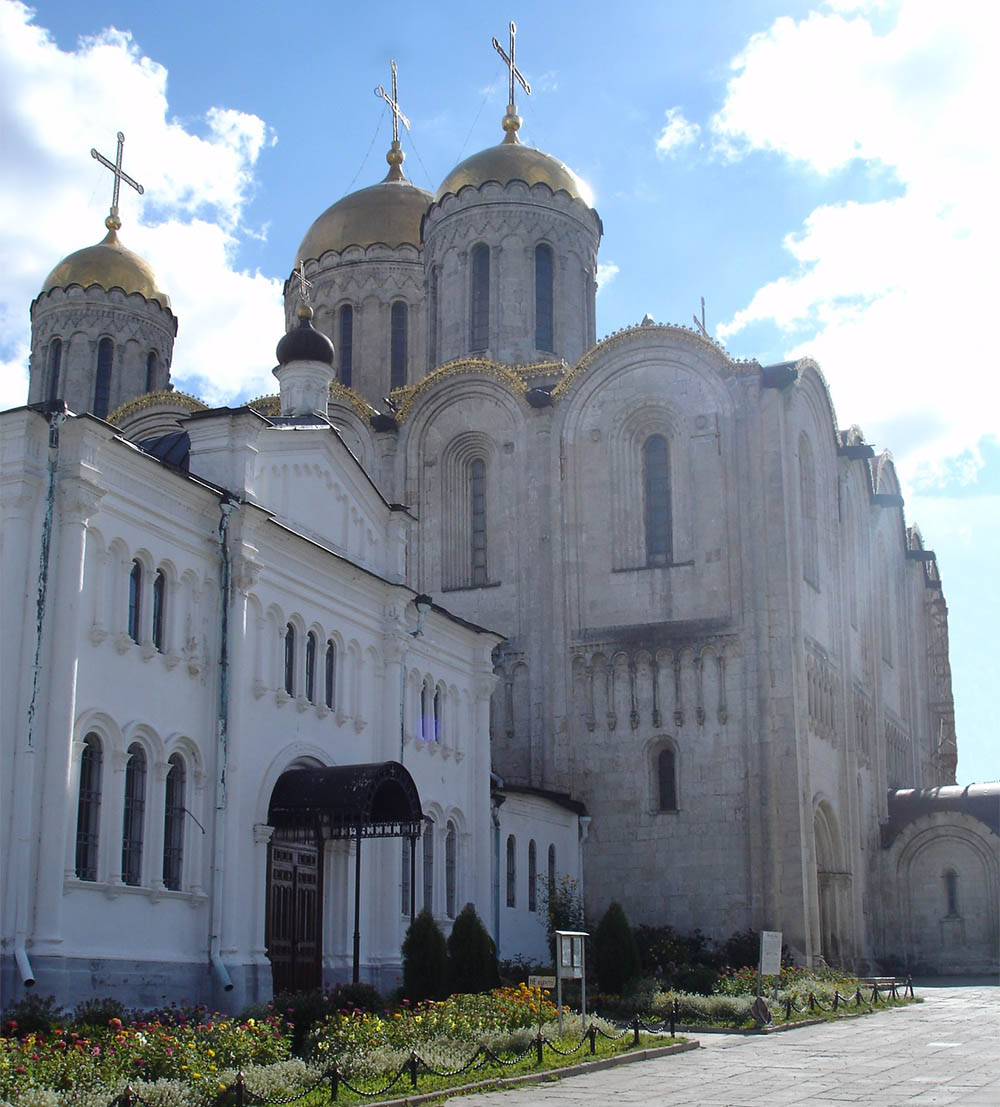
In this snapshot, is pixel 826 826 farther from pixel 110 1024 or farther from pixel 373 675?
pixel 110 1024

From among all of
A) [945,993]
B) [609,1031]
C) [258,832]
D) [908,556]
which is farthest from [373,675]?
[908,556]

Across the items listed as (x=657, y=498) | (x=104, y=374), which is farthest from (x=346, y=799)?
(x=104, y=374)

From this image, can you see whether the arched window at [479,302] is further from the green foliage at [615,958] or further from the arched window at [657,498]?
the green foliage at [615,958]

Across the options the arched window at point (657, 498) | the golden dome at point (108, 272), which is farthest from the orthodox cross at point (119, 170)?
the arched window at point (657, 498)

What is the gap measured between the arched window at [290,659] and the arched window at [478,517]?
1286 centimetres

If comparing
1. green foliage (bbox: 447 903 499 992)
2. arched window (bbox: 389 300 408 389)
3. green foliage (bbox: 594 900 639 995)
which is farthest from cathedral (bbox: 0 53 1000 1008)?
green foliage (bbox: 594 900 639 995)

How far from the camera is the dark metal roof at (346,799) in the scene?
19.9 metres

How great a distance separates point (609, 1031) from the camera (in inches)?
674

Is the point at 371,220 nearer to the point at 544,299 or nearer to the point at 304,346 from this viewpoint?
the point at 544,299

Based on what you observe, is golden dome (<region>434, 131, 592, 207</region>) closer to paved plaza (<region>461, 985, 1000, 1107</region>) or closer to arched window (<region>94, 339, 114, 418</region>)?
arched window (<region>94, 339, 114, 418</region>)

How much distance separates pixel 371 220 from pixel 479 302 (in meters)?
→ 6.92

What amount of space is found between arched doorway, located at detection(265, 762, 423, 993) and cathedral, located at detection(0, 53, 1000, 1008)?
0.24ft

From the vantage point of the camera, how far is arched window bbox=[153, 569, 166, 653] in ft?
60.3

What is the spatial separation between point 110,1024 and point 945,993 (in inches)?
774
